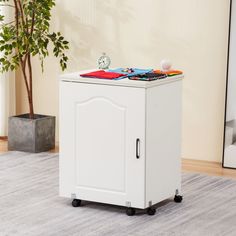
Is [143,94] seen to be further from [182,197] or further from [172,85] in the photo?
[182,197]

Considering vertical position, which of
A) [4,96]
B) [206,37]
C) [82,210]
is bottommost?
[82,210]

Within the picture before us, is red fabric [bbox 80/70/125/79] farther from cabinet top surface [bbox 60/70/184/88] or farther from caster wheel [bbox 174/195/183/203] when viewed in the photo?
caster wheel [bbox 174/195/183/203]

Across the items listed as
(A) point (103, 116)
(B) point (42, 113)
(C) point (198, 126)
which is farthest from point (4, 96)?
(A) point (103, 116)

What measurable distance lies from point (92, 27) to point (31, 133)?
0.87 metres

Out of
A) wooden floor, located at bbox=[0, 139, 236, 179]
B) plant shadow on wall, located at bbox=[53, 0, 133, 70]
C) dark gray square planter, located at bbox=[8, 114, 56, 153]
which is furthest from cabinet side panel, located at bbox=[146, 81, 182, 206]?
dark gray square planter, located at bbox=[8, 114, 56, 153]

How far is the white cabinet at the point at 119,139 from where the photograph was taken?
393cm

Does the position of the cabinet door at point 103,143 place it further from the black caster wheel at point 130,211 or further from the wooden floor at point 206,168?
the wooden floor at point 206,168

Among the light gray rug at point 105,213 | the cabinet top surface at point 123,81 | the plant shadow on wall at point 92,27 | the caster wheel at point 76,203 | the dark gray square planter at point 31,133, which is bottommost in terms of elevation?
the light gray rug at point 105,213

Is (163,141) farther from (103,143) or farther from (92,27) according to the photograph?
(92,27)

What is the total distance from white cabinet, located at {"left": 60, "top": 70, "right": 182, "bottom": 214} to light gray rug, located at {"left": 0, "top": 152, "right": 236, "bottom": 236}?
9 cm

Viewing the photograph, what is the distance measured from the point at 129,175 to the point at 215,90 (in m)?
1.33

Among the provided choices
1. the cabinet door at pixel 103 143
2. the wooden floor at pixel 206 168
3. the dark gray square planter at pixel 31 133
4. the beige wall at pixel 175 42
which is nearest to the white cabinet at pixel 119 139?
the cabinet door at pixel 103 143

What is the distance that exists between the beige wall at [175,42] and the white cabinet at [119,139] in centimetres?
94

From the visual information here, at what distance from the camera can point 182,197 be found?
435 cm
